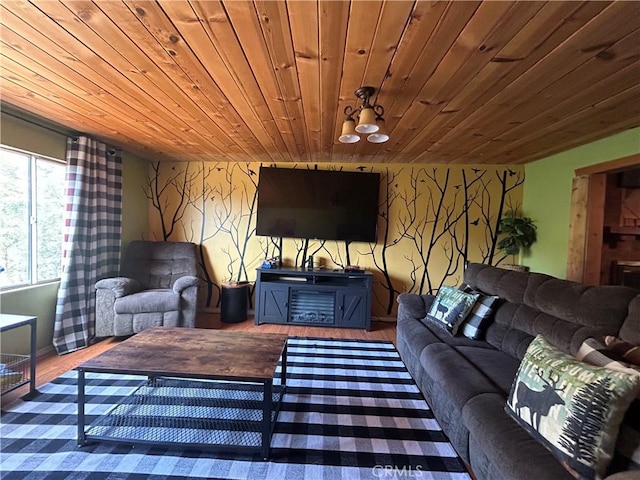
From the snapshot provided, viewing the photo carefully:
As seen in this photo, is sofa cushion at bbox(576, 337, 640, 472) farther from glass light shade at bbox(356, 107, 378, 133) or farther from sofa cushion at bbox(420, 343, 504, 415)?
glass light shade at bbox(356, 107, 378, 133)

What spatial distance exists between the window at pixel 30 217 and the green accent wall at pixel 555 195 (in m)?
4.94

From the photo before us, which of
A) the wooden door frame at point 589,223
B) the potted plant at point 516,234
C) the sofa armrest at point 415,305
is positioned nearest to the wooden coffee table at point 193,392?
the sofa armrest at point 415,305

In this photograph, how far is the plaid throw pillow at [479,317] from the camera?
Result: 7.81ft

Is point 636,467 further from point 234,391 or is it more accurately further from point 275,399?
point 234,391

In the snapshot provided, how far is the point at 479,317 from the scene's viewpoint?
241 cm

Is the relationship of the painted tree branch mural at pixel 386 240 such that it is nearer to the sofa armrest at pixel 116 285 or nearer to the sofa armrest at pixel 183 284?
the sofa armrest at pixel 183 284

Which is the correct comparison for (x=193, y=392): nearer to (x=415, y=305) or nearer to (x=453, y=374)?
(x=453, y=374)

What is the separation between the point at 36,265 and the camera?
2.84 metres

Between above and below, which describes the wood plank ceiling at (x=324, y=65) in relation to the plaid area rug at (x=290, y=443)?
above

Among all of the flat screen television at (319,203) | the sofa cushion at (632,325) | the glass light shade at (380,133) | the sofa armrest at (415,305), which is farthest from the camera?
the flat screen television at (319,203)

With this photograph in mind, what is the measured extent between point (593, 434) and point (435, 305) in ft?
5.64

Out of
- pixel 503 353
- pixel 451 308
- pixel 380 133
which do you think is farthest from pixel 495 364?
pixel 380 133

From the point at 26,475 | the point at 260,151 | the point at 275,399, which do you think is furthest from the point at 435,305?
the point at 26,475

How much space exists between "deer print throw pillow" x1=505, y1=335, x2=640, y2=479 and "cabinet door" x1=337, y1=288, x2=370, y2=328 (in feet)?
8.38
